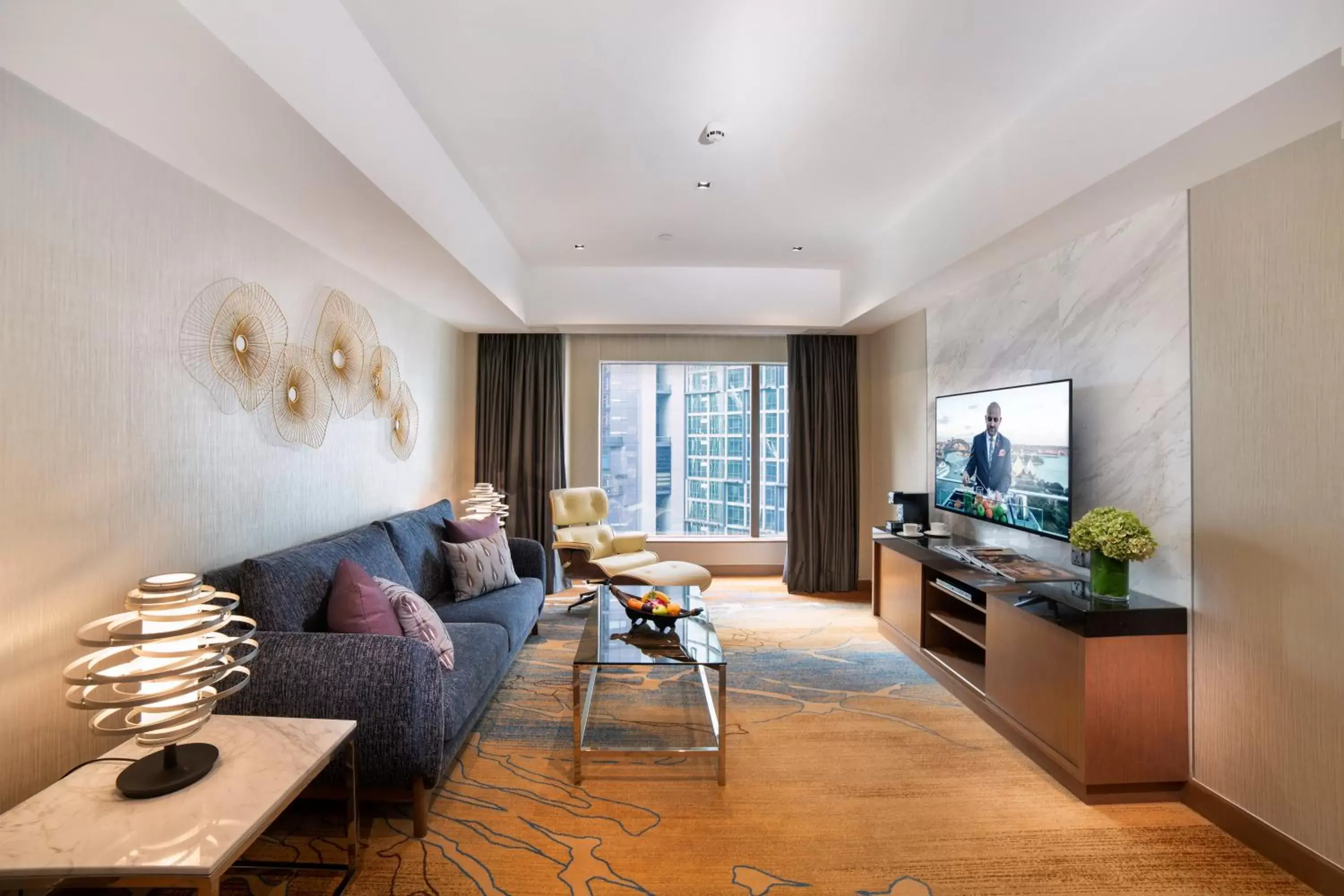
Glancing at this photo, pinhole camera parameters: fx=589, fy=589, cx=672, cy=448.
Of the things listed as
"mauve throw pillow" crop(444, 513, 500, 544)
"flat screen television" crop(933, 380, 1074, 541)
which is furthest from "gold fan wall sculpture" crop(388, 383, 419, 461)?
"flat screen television" crop(933, 380, 1074, 541)

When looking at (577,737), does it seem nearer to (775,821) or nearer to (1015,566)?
(775,821)

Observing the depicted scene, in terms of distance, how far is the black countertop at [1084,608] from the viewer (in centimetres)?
216

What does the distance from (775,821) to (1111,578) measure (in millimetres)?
1573

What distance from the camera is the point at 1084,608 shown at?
2.18 meters

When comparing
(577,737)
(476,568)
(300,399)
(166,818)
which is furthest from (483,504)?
(166,818)

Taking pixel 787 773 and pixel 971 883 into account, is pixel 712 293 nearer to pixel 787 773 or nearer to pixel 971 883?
pixel 787 773

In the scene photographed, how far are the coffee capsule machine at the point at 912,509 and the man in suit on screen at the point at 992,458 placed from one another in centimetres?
69

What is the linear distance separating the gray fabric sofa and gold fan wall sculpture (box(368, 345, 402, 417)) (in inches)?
46.9

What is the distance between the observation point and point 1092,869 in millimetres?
1857

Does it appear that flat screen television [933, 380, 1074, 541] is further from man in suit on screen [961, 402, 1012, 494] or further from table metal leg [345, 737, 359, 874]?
table metal leg [345, 737, 359, 874]

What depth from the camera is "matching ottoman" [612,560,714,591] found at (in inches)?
159

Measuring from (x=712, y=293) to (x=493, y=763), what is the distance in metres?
3.73

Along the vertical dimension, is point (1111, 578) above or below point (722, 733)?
above

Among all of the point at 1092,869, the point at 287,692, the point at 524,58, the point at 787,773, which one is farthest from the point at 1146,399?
the point at 287,692
